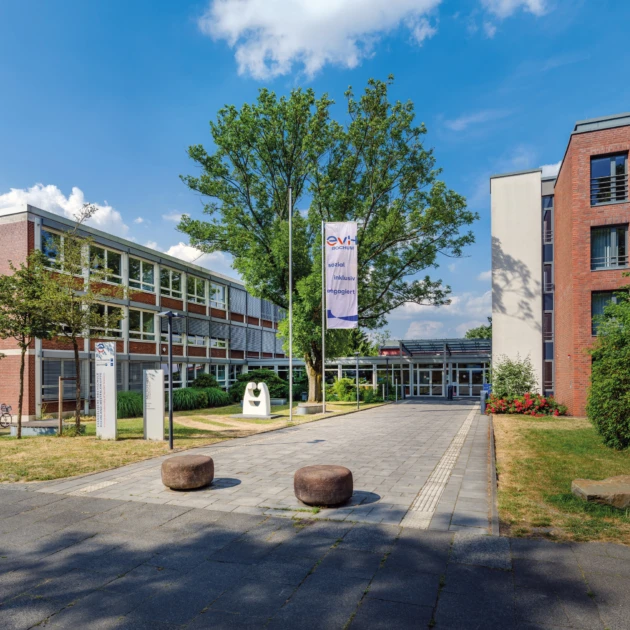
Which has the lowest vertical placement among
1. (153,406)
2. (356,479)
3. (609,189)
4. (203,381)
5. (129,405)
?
(129,405)

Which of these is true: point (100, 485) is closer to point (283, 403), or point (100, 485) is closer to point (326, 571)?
point (326, 571)

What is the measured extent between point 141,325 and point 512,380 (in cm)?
1939

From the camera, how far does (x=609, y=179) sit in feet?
68.7

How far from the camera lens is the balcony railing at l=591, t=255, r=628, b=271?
20.5 metres

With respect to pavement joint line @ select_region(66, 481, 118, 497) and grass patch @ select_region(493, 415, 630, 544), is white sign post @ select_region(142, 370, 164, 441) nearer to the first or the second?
pavement joint line @ select_region(66, 481, 118, 497)

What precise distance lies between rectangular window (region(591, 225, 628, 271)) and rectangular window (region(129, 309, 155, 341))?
874 inches

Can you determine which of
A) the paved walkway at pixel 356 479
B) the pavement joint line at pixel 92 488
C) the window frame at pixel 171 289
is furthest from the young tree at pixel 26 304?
the window frame at pixel 171 289

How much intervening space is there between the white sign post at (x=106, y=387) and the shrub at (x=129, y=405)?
279 inches

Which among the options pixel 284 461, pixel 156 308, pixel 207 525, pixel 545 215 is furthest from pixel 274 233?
pixel 207 525

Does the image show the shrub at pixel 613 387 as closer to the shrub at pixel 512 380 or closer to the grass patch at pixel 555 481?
the grass patch at pixel 555 481

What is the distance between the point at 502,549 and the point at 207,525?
132 inches

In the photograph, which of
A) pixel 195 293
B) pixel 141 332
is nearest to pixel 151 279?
pixel 141 332

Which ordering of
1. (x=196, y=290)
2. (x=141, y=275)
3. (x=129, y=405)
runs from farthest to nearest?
(x=196, y=290) → (x=141, y=275) → (x=129, y=405)

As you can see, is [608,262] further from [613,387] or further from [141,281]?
[141,281]
